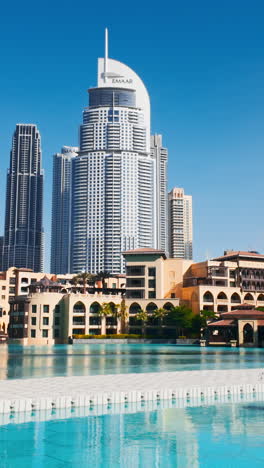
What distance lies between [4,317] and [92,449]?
12933 centimetres

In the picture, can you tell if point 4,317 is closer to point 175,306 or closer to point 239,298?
point 175,306

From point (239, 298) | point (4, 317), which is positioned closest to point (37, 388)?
point (239, 298)

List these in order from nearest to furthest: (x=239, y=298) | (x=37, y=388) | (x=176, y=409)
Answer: (x=176, y=409)
(x=37, y=388)
(x=239, y=298)

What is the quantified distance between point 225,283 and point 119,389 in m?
96.4

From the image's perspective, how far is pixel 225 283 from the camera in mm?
119000

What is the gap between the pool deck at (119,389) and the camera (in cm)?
2184

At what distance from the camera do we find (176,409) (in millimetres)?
22500

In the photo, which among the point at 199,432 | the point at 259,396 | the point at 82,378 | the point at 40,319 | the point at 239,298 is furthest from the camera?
the point at 239,298

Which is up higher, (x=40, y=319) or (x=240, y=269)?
(x=240, y=269)

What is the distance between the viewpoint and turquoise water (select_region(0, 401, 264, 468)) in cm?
1523

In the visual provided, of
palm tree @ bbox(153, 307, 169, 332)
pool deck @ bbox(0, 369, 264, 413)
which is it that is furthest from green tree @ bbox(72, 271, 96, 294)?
pool deck @ bbox(0, 369, 264, 413)

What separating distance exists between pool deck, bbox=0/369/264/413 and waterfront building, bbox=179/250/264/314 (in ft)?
275

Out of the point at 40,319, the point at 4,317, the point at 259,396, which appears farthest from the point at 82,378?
the point at 4,317

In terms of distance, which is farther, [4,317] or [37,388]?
[4,317]
